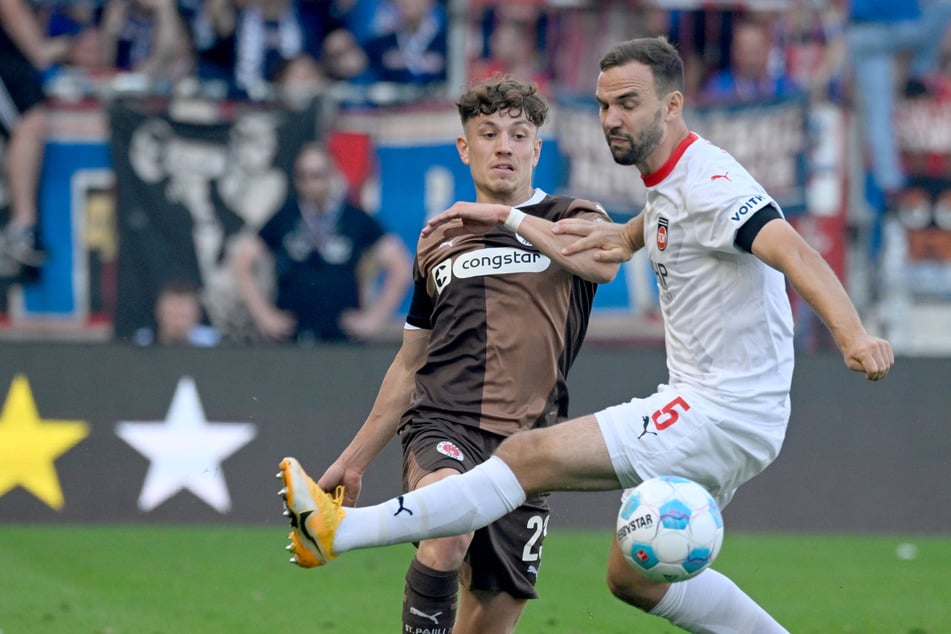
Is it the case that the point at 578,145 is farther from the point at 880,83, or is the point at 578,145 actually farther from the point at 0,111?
the point at 0,111

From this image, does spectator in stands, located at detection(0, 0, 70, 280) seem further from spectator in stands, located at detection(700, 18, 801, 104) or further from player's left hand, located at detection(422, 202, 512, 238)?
player's left hand, located at detection(422, 202, 512, 238)

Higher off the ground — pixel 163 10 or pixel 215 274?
pixel 163 10

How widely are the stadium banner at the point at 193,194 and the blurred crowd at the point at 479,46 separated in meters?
0.50

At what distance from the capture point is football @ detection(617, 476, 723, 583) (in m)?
4.88

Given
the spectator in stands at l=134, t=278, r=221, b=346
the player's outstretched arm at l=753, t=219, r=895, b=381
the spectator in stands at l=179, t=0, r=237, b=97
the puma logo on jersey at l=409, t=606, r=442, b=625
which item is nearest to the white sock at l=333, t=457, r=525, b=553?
the puma logo on jersey at l=409, t=606, r=442, b=625

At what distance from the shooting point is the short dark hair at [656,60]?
5.23m

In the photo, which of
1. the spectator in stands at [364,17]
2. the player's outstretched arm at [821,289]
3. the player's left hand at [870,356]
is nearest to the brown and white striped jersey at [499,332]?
the player's outstretched arm at [821,289]

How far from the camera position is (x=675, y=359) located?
5.33 m

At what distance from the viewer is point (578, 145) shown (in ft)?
38.3

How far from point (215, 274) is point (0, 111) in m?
2.25

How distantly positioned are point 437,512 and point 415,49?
7.67m

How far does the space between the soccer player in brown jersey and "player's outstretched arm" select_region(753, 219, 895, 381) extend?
905 millimetres

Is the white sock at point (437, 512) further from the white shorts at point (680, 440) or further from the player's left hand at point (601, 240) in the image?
the player's left hand at point (601, 240)

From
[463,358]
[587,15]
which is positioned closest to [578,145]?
[587,15]
